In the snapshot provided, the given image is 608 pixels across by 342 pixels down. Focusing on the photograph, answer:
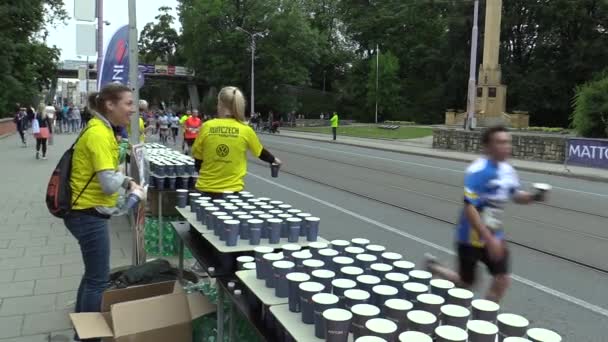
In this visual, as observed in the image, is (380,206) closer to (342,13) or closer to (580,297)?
(580,297)

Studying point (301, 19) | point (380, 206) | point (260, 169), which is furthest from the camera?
point (301, 19)

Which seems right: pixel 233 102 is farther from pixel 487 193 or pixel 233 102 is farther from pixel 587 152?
pixel 587 152

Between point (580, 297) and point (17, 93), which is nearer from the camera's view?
point (580, 297)

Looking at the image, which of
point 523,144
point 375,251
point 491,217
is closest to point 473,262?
point 491,217

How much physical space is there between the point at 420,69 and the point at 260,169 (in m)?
56.4

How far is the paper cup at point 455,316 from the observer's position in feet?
6.86

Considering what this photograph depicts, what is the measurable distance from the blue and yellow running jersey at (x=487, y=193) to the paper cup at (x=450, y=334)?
7.57ft

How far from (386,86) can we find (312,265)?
2398 inches

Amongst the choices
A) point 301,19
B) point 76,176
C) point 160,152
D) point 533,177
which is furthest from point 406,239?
Result: point 301,19

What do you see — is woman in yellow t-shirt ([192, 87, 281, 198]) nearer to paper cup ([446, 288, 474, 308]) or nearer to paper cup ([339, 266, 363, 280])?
paper cup ([339, 266, 363, 280])

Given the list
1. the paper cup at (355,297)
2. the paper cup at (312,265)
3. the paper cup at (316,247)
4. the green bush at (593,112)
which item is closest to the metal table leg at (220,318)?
the paper cup at (316,247)

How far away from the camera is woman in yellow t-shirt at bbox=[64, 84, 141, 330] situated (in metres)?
3.38

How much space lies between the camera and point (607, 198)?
1226cm

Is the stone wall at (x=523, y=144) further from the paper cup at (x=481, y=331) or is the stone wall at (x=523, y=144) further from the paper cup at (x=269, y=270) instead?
the paper cup at (x=481, y=331)
